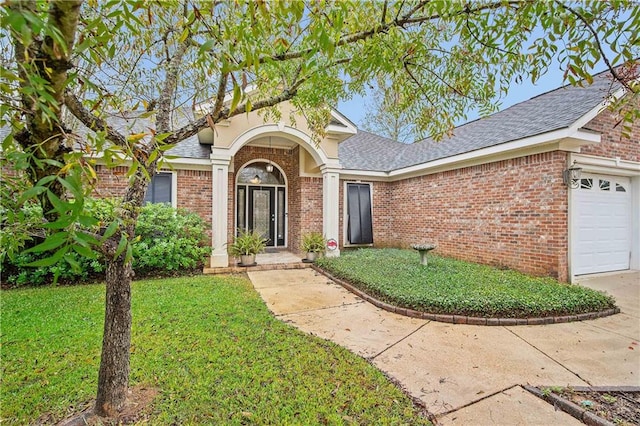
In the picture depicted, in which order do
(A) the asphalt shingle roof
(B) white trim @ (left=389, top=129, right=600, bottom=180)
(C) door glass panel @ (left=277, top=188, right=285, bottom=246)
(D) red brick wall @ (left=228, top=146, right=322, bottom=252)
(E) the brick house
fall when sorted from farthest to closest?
(C) door glass panel @ (left=277, top=188, right=285, bottom=246) < (D) red brick wall @ (left=228, top=146, right=322, bottom=252) < (A) the asphalt shingle roof < (E) the brick house < (B) white trim @ (left=389, top=129, right=600, bottom=180)

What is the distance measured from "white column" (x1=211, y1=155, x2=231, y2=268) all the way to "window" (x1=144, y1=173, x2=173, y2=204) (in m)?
1.62

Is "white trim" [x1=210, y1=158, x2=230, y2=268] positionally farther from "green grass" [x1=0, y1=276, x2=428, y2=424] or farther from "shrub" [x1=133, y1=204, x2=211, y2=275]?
"green grass" [x1=0, y1=276, x2=428, y2=424]

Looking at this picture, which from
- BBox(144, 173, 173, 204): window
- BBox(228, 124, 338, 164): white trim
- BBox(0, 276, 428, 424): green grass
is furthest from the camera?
BBox(144, 173, 173, 204): window

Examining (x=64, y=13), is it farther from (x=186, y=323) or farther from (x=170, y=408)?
(x=186, y=323)

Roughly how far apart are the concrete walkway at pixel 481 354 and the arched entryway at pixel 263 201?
18.3 feet

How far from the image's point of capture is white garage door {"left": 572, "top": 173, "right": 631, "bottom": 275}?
6387 mm

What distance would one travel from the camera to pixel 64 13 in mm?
1084

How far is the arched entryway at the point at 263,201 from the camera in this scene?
10.3 meters

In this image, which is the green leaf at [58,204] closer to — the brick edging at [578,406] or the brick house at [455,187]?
the brick edging at [578,406]

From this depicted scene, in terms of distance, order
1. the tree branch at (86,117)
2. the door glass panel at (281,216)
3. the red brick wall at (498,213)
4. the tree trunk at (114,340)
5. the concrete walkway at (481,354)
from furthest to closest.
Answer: the door glass panel at (281,216), the red brick wall at (498,213), the concrete walkway at (481,354), the tree trunk at (114,340), the tree branch at (86,117)

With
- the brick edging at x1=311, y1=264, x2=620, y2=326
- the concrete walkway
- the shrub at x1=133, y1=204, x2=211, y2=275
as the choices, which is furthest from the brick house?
the concrete walkway

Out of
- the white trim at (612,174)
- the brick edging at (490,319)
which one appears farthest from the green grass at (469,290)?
the white trim at (612,174)

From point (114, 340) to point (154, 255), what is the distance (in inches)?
193

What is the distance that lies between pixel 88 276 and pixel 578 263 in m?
10.7
